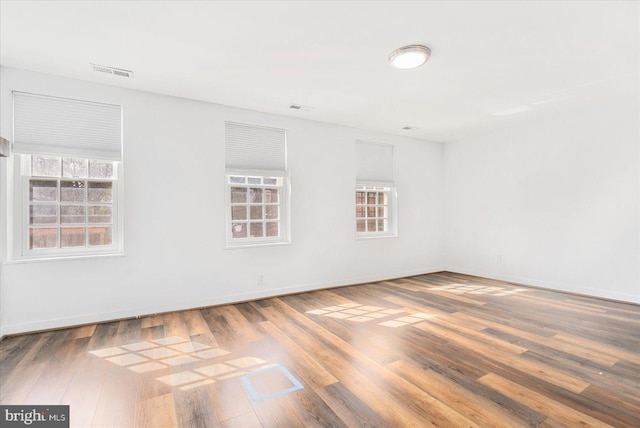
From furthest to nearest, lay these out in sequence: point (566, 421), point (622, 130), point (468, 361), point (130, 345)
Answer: point (622, 130), point (130, 345), point (468, 361), point (566, 421)

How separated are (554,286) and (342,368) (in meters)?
4.12

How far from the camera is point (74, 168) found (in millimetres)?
3314

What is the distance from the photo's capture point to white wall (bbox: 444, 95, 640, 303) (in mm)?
3980

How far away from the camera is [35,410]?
1.82 meters

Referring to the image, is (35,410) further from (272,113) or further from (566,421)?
(272,113)

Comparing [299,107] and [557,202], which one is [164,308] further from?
[557,202]

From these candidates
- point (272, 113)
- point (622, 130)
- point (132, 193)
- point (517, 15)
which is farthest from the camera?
point (272, 113)

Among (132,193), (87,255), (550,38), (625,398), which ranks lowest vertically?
(625,398)

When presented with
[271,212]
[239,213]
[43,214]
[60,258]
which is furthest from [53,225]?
[271,212]

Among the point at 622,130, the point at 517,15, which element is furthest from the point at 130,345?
the point at 622,130

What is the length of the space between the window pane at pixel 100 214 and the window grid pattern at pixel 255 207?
1405 mm

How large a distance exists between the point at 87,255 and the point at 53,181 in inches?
34.1

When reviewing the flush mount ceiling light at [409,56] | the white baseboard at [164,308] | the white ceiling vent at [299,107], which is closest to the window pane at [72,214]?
the white baseboard at [164,308]

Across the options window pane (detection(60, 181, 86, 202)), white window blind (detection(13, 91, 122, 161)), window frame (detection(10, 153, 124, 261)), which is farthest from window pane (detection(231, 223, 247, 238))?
window pane (detection(60, 181, 86, 202))
